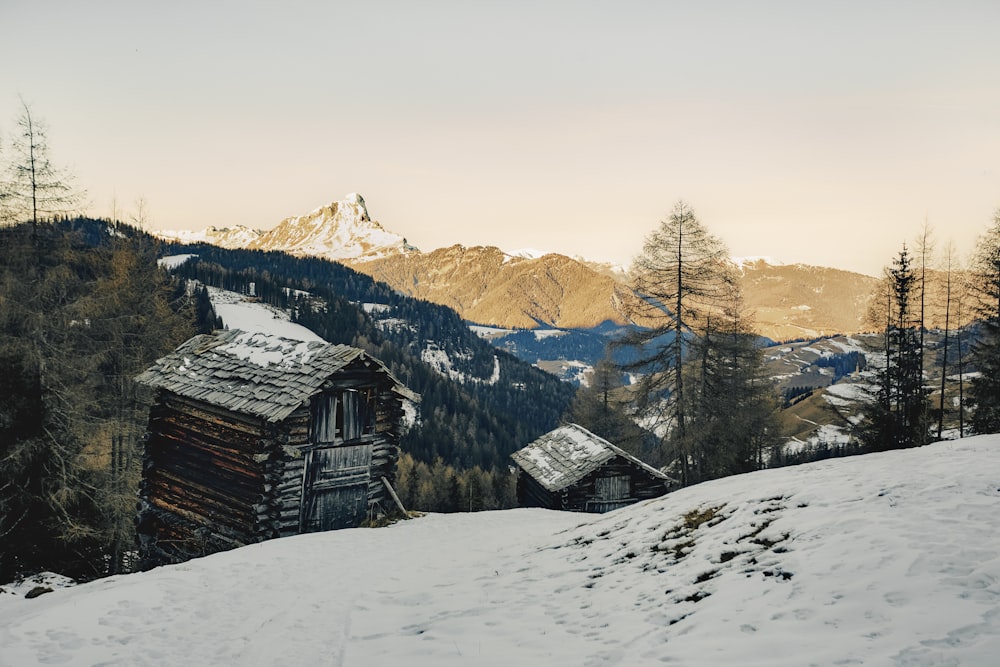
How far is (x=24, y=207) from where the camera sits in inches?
814

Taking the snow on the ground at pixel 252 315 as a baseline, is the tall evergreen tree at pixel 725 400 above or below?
below

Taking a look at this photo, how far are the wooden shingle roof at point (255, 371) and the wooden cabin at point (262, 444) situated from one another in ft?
0.16

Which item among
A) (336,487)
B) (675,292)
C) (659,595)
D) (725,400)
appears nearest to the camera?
(659,595)

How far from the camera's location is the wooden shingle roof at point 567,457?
24.7 metres

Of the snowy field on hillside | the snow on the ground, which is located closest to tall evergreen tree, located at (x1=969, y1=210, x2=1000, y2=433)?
the snowy field on hillside

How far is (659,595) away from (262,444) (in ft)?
45.5

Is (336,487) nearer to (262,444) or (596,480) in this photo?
(262,444)

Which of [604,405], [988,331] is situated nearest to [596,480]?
[988,331]

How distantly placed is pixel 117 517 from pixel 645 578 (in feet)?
71.6

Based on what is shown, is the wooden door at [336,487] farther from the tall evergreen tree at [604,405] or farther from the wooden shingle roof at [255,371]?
the tall evergreen tree at [604,405]

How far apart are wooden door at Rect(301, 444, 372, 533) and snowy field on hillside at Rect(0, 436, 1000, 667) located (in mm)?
5679

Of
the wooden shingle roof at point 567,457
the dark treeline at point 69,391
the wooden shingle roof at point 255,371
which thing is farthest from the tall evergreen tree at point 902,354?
the dark treeline at point 69,391

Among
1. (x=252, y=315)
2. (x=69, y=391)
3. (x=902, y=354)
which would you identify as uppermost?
(x=252, y=315)

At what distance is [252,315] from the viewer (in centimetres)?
11181
